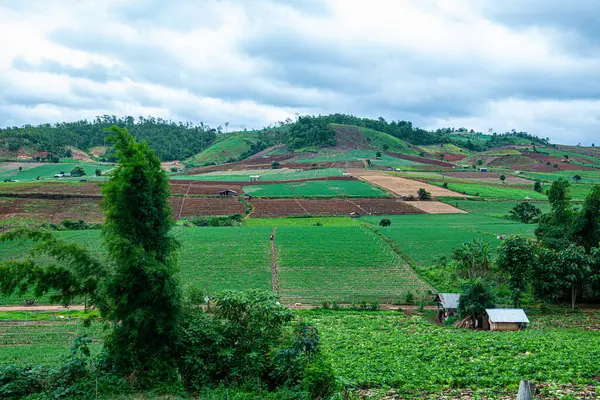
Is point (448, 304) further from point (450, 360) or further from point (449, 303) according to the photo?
point (450, 360)

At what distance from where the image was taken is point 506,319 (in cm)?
2569

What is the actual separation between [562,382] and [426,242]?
3818 centimetres

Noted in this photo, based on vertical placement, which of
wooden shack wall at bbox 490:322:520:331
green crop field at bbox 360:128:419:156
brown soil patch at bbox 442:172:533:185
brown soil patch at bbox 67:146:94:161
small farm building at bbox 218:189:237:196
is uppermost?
green crop field at bbox 360:128:419:156

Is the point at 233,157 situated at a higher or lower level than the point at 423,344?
higher

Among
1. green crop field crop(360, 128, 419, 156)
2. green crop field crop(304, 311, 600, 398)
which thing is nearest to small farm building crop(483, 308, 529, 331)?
green crop field crop(304, 311, 600, 398)

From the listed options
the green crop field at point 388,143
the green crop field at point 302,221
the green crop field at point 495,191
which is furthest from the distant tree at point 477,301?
the green crop field at point 388,143

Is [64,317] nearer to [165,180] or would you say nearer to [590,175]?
[165,180]

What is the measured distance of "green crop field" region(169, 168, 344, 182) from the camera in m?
103

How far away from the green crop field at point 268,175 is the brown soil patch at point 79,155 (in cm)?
5803

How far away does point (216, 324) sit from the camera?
17.6 meters

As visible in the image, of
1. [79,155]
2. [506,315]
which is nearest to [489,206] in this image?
[506,315]

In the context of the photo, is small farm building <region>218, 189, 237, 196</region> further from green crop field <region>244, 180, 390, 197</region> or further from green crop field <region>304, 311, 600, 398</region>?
green crop field <region>304, 311, 600, 398</region>

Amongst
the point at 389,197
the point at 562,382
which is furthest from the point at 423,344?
the point at 389,197

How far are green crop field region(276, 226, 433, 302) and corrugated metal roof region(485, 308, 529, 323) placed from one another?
326 inches
